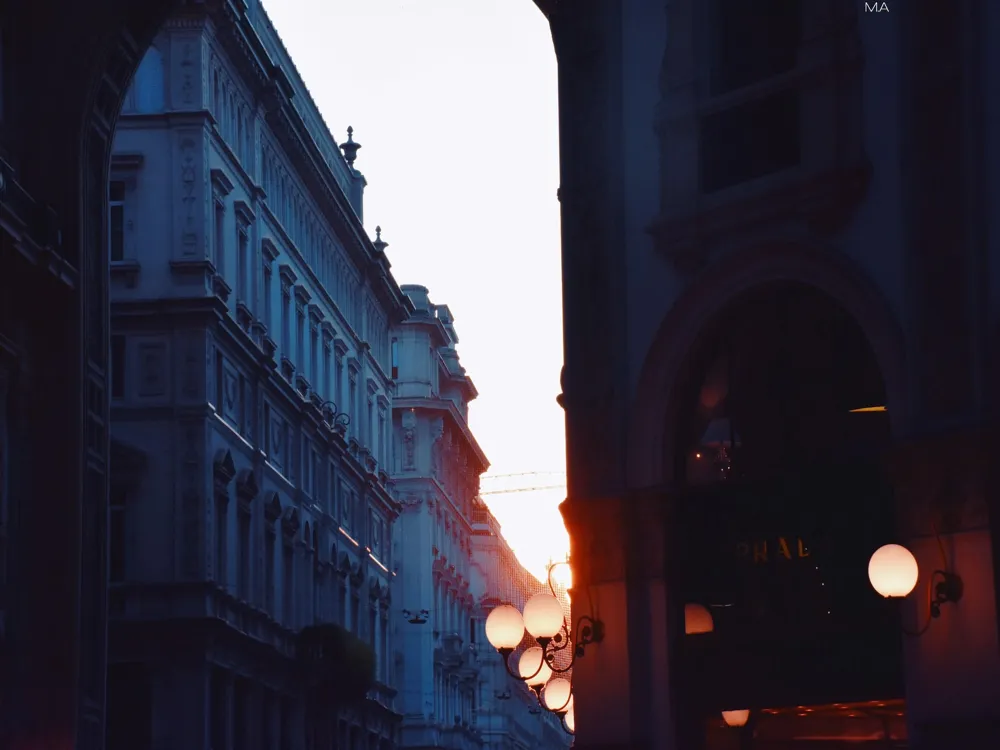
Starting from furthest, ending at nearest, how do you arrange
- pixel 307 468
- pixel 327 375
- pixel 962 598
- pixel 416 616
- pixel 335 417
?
1. pixel 416 616
2. pixel 335 417
3. pixel 327 375
4. pixel 307 468
5. pixel 962 598

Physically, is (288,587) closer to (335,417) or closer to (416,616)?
(335,417)

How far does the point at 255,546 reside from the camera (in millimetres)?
44719

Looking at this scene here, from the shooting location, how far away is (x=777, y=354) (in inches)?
677

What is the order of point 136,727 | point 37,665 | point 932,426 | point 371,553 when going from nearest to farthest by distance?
1. point 932,426
2. point 37,665
3. point 136,727
4. point 371,553

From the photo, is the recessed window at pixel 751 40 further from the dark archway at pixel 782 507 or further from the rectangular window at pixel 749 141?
the dark archway at pixel 782 507

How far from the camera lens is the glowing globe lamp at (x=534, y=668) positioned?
1897cm

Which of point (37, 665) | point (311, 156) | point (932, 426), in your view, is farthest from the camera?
point (311, 156)

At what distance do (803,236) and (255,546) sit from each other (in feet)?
96.8

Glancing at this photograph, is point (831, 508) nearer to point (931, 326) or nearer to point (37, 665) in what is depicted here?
point (931, 326)

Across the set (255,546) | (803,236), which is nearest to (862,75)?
(803,236)

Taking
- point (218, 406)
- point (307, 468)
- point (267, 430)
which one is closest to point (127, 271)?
point (218, 406)

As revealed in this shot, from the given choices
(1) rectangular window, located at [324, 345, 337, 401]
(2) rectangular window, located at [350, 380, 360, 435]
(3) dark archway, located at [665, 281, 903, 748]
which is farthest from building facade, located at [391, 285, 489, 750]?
(3) dark archway, located at [665, 281, 903, 748]

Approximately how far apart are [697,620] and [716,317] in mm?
2685

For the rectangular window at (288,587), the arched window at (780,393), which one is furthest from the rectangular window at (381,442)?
the arched window at (780,393)
